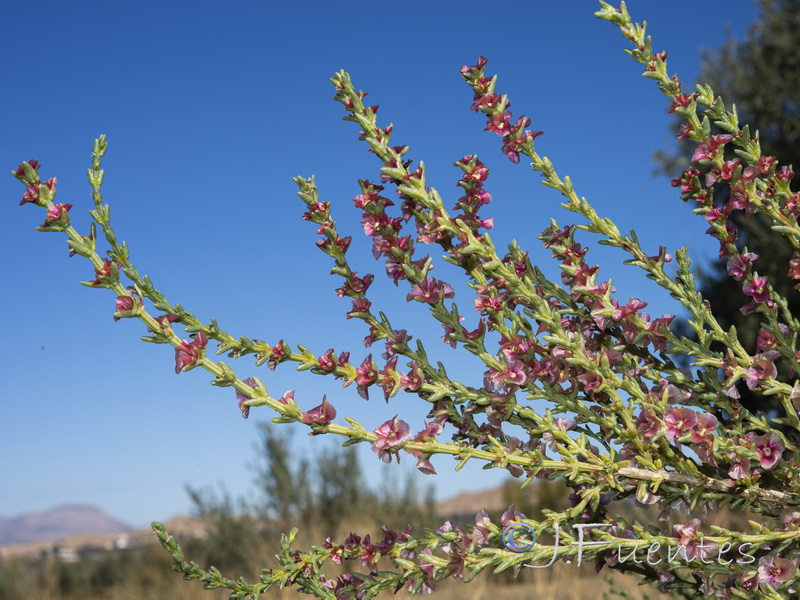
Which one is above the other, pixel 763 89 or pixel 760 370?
pixel 763 89

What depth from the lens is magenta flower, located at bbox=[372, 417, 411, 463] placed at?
177cm

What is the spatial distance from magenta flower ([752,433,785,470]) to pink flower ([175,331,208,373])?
1.29m

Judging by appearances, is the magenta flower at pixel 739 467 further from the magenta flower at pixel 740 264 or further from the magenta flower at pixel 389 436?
the magenta flower at pixel 389 436

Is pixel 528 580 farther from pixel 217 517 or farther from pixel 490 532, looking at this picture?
pixel 490 532

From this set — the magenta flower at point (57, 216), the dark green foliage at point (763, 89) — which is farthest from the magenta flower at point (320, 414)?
the dark green foliage at point (763, 89)

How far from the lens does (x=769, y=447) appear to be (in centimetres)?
189

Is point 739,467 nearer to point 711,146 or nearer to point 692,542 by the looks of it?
point 692,542

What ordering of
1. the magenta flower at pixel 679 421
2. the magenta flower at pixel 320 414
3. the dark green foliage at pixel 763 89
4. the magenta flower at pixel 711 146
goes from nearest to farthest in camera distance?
the magenta flower at pixel 320 414 → the magenta flower at pixel 679 421 → the magenta flower at pixel 711 146 → the dark green foliage at pixel 763 89

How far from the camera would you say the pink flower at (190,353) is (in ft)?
5.97

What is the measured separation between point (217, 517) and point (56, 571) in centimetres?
374

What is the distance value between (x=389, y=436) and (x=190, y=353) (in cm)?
49

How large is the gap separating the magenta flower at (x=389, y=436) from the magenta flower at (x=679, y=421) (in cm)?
60

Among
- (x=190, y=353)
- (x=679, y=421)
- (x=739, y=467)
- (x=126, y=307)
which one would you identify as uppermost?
(x=126, y=307)

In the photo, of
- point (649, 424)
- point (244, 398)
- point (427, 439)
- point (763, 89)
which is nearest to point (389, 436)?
point (427, 439)
